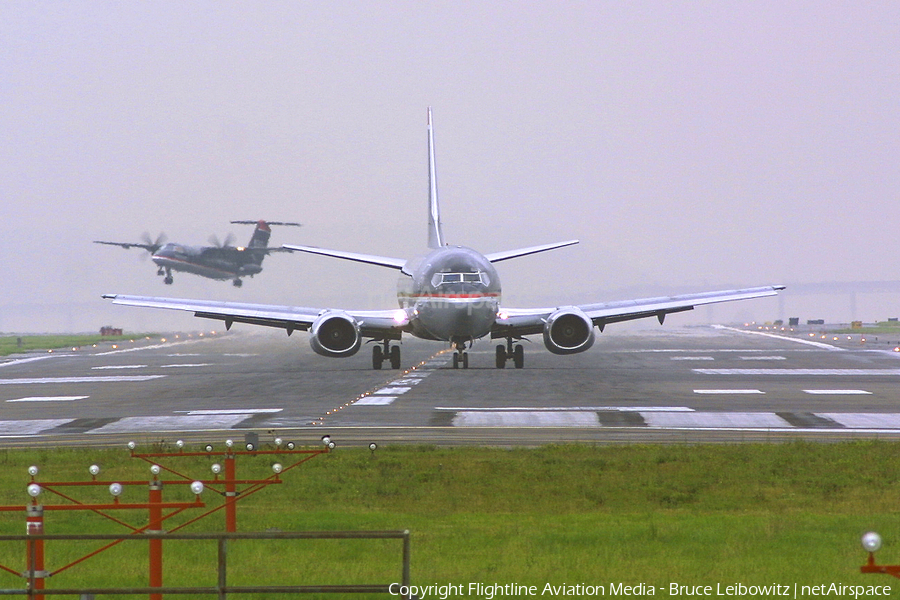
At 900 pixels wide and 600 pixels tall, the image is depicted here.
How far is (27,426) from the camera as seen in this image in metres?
34.0

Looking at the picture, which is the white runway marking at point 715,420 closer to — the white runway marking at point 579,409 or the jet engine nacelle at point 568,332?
the white runway marking at point 579,409

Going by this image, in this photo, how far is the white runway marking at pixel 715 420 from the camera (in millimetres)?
31828

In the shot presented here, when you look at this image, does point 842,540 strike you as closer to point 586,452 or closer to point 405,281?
point 586,452

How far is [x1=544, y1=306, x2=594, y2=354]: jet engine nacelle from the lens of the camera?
5191cm

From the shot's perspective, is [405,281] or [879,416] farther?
[405,281]

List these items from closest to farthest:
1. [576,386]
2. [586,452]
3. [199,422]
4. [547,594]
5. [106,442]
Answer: [547,594] < [586,452] < [106,442] < [199,422] < [576,386]

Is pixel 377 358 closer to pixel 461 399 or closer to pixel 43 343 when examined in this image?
pixel 461 399

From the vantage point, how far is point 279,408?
38.1 meters

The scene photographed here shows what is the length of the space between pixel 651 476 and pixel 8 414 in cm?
2369

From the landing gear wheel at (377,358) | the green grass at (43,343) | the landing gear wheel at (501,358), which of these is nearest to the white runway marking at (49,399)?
the landing gear wheel at (377,358)

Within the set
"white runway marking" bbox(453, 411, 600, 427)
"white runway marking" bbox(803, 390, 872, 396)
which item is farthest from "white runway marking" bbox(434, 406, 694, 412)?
"white runway marking" bbox(803, 390, 872, 396)

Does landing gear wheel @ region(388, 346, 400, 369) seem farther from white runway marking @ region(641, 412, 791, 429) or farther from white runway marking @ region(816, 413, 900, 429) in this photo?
white runway marking @ region(816, 413, 900, 429)

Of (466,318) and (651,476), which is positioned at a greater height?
(466,318)

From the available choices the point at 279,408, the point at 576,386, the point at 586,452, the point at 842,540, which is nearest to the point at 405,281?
the point at 576,386
